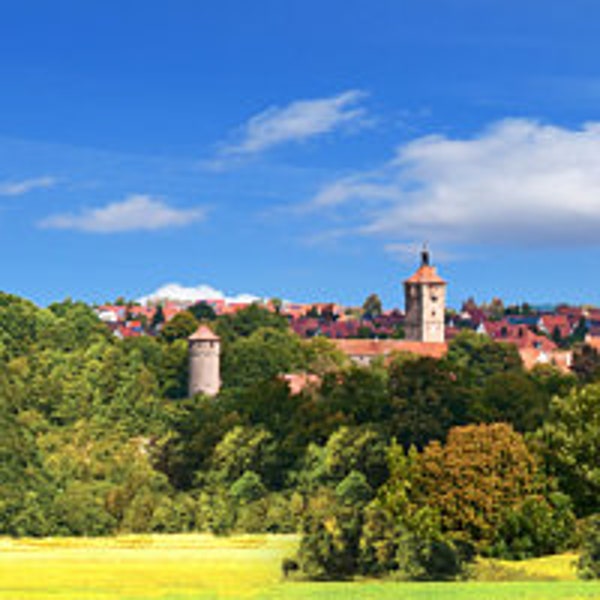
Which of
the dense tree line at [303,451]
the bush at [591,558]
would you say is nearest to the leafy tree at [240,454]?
the dense tree line at [303,451]

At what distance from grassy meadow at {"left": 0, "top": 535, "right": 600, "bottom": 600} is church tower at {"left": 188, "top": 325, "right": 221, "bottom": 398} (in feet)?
190

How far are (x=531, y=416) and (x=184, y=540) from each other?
2002 cm

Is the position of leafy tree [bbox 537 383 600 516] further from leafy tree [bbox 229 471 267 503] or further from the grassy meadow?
leafy tree [bbox 229 471 267 503]

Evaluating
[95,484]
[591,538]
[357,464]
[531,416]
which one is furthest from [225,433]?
[591,538]

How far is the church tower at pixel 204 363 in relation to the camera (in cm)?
11031

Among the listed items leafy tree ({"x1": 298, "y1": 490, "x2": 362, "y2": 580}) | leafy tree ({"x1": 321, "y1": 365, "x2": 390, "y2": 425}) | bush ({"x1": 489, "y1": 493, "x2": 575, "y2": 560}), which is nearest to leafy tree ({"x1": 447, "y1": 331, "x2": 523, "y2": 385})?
leafy tree ({"x1": 321, "y1": 365, "x2": 390, "y2": 425})

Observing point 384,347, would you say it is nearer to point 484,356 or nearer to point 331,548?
point 484,356

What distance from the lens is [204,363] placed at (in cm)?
11094

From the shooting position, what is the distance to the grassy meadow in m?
29.8

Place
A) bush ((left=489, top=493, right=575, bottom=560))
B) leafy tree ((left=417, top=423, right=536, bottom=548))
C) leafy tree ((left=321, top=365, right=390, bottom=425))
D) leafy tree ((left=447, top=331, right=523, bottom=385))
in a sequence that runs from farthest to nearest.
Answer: leafy tree ((left=447, top=331, right=523, bottom=385)) → leafy tree ((left=321, top=365, right=390, bottom=425)) → leafy tree ((left=417, top=423, right=536, bottom=548)) → bush ((left=489, top=493, right=575, bottom=560))

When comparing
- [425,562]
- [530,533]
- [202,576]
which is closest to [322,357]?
[530,533]

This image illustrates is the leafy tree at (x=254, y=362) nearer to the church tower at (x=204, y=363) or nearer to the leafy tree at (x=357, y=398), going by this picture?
the church tower at (x=204, y=363)

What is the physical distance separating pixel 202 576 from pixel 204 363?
246 ft

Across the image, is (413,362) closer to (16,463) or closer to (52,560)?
(16,463)
